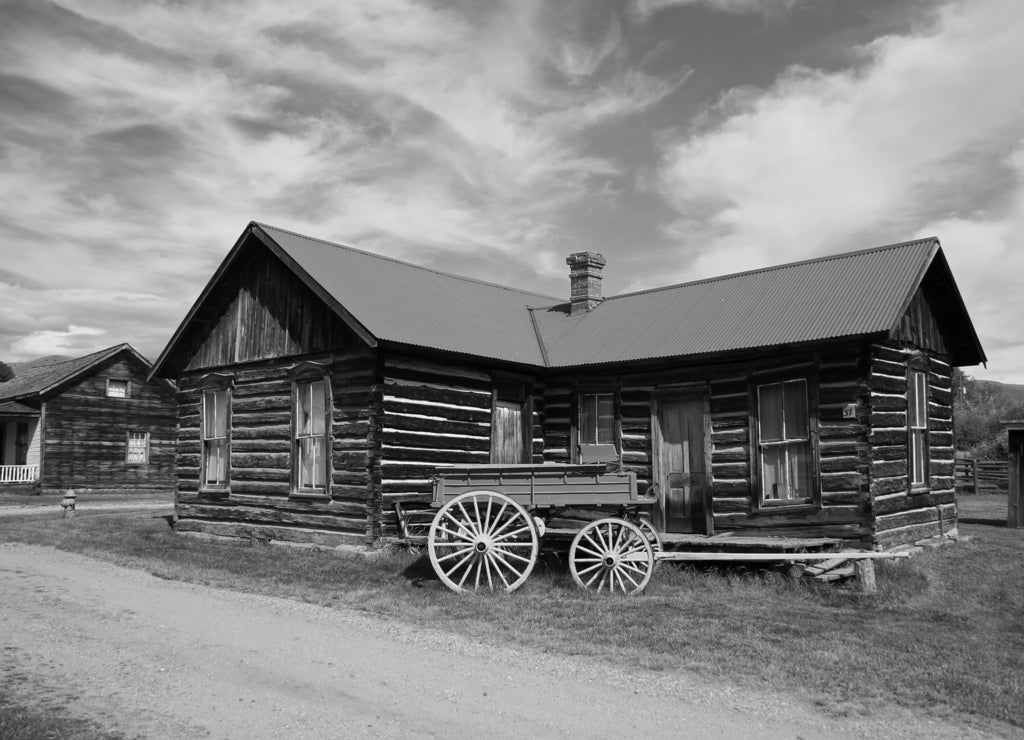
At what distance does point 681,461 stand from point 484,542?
586cm

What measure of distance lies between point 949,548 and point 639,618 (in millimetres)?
9366

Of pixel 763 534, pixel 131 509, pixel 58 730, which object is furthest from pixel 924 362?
pixel 131 509

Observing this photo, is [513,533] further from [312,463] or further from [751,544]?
[312,463]

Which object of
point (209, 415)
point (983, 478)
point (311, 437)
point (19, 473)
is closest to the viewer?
point (311, 437)

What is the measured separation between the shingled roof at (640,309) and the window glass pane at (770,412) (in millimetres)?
922

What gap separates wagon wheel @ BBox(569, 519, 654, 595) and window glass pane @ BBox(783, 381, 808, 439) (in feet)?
14.5

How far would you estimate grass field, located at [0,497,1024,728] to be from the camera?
24.7ft

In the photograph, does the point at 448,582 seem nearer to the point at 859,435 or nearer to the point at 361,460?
the point at 361,460

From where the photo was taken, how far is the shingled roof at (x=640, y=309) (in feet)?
50.4

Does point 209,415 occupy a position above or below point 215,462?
above

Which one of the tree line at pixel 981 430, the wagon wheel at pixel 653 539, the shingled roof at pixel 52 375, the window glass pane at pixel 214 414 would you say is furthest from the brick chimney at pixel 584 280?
the shingled roof at pixel 52 375

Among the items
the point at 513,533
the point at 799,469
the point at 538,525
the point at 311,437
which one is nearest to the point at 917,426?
the point at 799,469

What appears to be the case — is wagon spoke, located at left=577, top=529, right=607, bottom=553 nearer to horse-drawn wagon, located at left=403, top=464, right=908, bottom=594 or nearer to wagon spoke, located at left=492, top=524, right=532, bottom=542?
horse-drawn wagon, located at left=403, top=464, right=908, bottom=594

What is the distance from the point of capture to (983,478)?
36406mm
